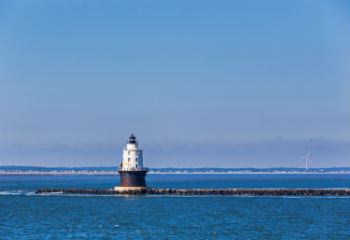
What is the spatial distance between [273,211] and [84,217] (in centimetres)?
2187

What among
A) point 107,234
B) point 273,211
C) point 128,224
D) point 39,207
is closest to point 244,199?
point 273,211

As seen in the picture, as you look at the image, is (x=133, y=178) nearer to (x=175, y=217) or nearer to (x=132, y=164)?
(x=132, y=164)

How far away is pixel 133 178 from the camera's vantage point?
102 metres

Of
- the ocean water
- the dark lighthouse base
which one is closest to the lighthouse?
the dark lighthouse base

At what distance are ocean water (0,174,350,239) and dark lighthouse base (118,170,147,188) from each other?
2357mm

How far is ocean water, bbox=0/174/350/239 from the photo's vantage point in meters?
62.8

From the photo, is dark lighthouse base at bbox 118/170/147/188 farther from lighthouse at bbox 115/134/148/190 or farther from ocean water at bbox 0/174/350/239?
ocean water at bbox 0/174/350/239

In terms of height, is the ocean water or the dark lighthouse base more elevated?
the dark lighthouse base

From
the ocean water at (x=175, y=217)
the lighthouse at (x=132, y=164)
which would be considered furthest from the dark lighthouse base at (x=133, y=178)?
the ocean water at (x=175, y=217)

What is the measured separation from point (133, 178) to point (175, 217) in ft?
85.7

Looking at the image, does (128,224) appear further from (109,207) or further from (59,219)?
(109,207)

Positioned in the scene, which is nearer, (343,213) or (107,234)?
(107,234)

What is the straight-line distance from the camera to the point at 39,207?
9031 centimetres

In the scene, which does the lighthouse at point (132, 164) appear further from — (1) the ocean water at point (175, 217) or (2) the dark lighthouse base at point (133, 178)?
(1) the ocean water at point (175, 217)
